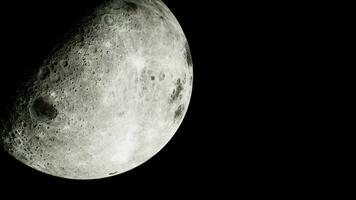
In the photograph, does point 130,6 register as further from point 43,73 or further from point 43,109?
point 43,109

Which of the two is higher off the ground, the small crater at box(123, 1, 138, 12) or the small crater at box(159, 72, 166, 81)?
the small crater at box(123, 1, 138, 12)

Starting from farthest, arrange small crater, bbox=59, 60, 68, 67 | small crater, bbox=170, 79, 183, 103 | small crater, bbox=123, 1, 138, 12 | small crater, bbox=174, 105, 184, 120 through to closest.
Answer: small crater, bbox=174, 105, 184, 120
small crater, bbox=170, 79, 183, 103
small crater, bbox=123, 1, 138, 12
small crater, bbox=59, 60, 68, 67

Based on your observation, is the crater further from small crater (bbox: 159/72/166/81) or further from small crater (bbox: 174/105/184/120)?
small crater (bbox: 174/105/184/120)

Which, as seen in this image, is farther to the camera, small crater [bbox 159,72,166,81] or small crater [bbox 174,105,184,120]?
small crater [bbox 174,105,184,120]

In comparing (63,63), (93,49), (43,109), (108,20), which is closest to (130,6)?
(108,20)

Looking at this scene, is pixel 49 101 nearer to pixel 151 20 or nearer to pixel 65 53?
pixel 65 53

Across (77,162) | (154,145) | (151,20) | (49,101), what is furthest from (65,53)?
(154,145)

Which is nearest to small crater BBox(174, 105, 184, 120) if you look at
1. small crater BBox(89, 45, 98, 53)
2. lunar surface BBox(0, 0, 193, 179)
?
lunar surface BBox(0, 0, 193, 179)

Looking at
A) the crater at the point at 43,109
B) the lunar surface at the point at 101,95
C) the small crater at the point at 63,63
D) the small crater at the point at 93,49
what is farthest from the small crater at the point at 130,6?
the crater at the point at 43,109
